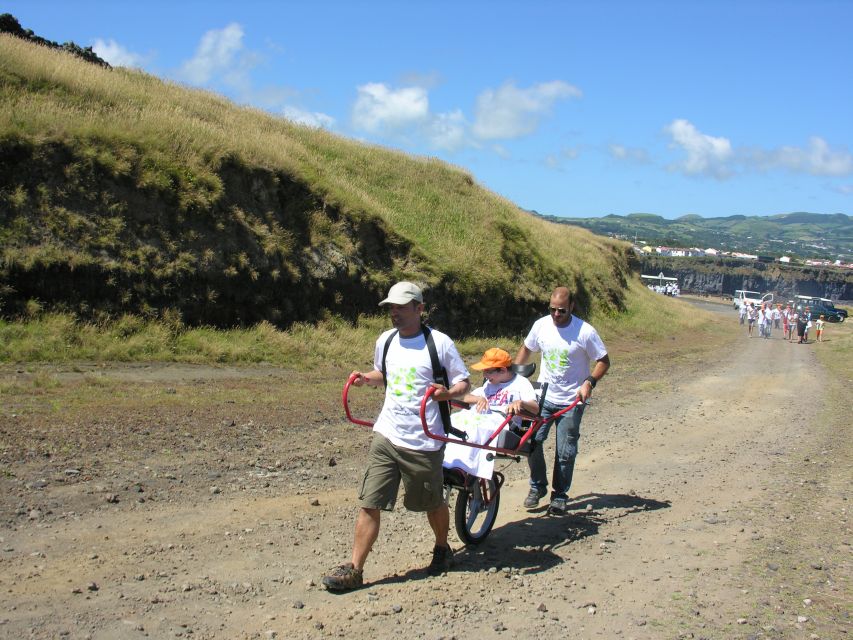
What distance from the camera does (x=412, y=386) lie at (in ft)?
19.0

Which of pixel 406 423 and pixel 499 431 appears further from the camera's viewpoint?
pixel 499 431

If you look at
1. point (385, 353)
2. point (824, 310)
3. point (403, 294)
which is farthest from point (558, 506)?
point (824, 310)

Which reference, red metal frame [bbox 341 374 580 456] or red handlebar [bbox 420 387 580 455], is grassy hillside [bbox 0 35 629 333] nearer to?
red metal frame [bbox 341 374 580 456]

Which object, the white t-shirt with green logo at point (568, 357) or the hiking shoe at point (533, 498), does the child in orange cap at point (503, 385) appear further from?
the hiking shoe at point (533, 498)

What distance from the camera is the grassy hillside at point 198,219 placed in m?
15.1

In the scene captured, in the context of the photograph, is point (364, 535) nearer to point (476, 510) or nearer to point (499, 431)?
point (476, 510)

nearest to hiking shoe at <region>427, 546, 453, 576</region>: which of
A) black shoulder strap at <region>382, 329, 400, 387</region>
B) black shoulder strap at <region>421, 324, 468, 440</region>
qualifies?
black shoulder strap at <region>421, 324, 468, 440</region>

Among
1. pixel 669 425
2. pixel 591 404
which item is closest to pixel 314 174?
pixel 591 404

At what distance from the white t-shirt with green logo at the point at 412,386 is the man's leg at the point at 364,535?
534mm

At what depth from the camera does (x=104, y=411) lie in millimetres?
10219

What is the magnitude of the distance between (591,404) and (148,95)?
552 inches

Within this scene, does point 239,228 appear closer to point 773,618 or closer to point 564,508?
point 564,508

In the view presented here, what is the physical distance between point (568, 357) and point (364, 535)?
2.89 metres

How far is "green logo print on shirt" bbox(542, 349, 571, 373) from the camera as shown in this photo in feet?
25.3
